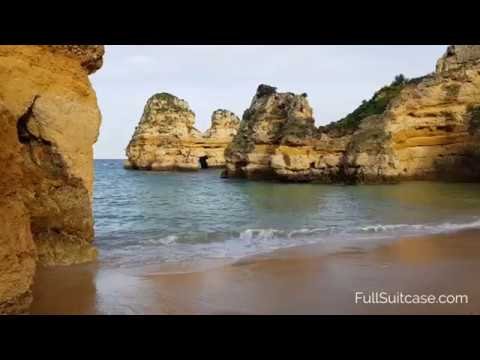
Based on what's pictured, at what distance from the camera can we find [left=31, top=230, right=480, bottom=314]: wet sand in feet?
18.2

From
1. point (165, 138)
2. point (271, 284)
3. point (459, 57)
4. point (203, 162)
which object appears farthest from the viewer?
point (203, 162)

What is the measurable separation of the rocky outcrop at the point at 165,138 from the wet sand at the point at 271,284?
6183 cm

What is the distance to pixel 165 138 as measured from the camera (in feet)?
229

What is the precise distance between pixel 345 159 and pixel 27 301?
36.1 m

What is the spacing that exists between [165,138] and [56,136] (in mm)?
62973

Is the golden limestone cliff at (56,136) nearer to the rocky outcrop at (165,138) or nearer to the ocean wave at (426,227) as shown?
the ocean wave at (426,227)

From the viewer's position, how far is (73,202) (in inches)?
312

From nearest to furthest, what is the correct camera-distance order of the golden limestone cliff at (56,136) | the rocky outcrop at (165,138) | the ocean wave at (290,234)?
the golden limestone cliff at (56,136) < the ocean wave at (290,234) < the rocky outcrop at (165,138)

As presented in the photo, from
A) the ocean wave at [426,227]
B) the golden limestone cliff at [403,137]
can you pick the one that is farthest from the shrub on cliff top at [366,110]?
the ocean wave at [426,227]

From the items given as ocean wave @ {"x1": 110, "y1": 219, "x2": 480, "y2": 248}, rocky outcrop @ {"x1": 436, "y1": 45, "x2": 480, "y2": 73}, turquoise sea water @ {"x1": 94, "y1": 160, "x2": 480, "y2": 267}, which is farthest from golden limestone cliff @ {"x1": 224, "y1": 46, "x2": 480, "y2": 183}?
ocean wave @ {"x1": 110, "y1": 219, "x2": 480, "y2": 248}

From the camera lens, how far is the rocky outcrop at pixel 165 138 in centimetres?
6988

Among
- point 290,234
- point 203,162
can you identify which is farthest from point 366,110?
point 203,162

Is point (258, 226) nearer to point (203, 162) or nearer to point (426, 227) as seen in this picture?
point (426, 227)

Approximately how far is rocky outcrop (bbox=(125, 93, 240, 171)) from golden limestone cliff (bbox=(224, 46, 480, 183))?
29.9 m
